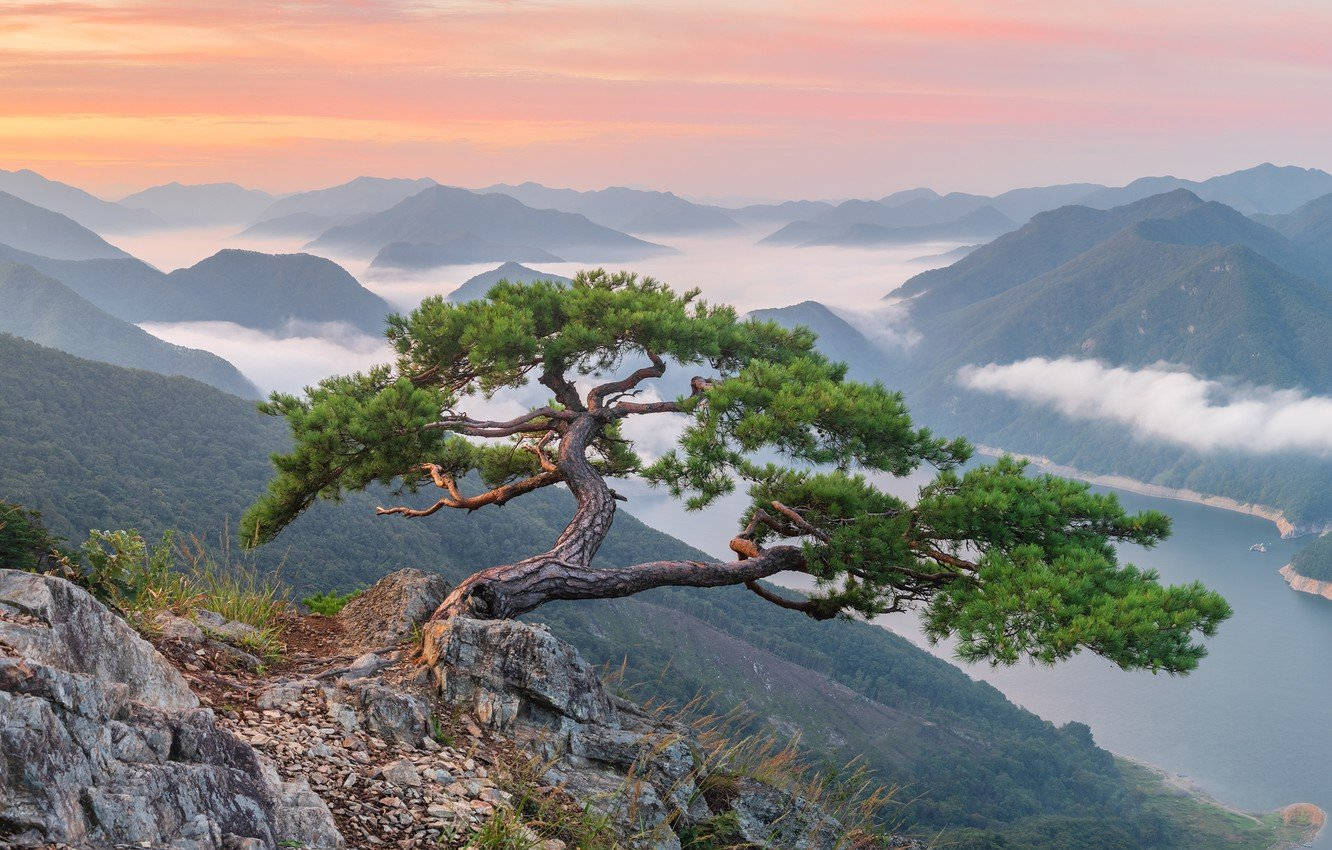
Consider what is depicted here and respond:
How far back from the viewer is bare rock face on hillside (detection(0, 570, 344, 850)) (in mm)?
4395

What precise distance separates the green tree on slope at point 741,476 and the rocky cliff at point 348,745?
1197mm

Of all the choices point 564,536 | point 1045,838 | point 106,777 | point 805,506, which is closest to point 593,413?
point 564,536

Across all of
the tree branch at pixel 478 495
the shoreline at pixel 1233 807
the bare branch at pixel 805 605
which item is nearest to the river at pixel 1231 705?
the shoreline at pixel 1233 807

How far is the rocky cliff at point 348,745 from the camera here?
4.71 m

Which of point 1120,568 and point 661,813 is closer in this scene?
point 661,813

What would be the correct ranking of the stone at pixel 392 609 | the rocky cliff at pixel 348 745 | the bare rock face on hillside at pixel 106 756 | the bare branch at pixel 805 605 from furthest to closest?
the bare branch at pixel 805 605
the stone at pixel 392 609
the rocky cliff at pixel 348 745
the bare rock face on hillside at pixel 106 756

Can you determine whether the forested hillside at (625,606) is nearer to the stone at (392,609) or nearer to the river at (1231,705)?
the river at (1231,705)

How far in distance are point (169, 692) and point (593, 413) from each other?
6.90 meters

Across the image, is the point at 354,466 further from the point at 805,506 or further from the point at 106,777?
the point at 106,777

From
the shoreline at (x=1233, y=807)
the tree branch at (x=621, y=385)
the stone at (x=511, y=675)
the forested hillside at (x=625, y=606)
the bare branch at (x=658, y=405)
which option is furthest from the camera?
the shoreline at (x=1233, y=807)

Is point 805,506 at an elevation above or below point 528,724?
above

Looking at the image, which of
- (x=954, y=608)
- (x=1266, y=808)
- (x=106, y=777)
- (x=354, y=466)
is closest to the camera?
(x=106, y=777)

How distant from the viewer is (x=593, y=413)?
12680 mm

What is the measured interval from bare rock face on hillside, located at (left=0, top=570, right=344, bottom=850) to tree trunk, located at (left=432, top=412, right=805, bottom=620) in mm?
3207
